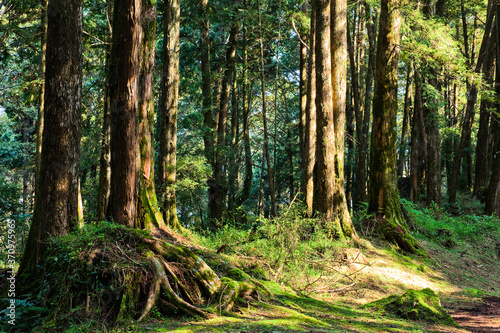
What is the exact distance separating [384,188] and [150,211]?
6.91 meters

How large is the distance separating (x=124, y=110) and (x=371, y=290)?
607 cm

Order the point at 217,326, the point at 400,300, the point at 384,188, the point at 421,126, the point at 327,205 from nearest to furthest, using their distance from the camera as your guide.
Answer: the point at 217,326
the point at 400,300
the point at 327,205
the point at 384,188
the point at 421,126

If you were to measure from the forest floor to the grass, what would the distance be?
15 mm

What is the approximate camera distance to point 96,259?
4.83 m

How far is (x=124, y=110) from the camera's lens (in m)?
7.09

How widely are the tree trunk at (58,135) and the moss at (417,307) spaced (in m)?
5.18

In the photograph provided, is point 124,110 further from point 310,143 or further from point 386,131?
point 310,143

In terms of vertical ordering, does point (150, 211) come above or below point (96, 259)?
above

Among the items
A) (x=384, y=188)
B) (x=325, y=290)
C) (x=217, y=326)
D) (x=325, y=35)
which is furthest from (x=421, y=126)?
(x=217, y=326)

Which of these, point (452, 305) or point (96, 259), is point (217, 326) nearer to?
point (96, 259)

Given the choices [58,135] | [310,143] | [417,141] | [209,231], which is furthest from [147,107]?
[417,141]

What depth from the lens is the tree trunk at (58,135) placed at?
18.8 feet

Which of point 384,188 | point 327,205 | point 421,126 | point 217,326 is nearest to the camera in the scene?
point 217,326

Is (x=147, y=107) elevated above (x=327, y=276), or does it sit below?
above
